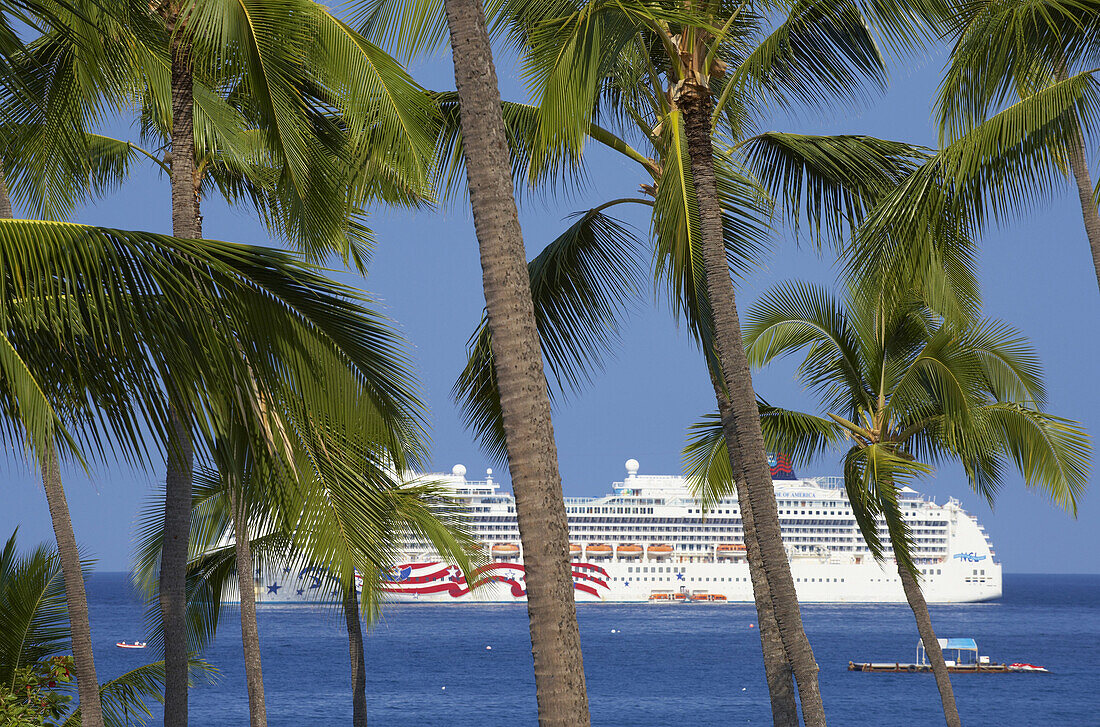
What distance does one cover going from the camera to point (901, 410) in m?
11.0

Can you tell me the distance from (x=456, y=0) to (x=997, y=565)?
9637cm

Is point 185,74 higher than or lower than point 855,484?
higher

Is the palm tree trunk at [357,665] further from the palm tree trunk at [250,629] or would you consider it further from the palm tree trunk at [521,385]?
the palm tree trunk at [521,385]

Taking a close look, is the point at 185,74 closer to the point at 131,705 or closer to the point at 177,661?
the point at 177,661

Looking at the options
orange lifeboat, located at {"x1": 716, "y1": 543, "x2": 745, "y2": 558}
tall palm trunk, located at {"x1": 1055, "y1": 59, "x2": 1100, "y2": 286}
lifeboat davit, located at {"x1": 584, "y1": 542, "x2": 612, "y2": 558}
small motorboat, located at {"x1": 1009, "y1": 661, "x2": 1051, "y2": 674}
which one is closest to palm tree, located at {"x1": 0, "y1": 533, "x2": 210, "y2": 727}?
tall palm trunk, located at {"x1": 1055, "y1": 59, "x2": 1100, "y2": 286}

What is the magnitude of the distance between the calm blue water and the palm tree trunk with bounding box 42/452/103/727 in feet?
89.7

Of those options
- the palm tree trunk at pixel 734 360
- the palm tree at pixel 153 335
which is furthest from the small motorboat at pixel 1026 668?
the palm tree at pixel 153 335

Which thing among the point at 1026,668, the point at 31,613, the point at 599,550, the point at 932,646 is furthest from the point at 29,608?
the point at 599,550

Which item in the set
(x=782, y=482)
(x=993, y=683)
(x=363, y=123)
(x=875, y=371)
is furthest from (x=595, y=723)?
(x=782, y=482)

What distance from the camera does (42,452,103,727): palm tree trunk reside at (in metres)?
6.45

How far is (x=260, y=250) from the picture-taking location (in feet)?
12.0

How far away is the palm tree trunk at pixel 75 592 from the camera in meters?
6.45

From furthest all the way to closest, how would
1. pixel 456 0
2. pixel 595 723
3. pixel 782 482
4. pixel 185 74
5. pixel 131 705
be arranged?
pixel 782 482 → pixel 595 723 → pixel 131 705 → pixel 185 74 → pixel 456 0

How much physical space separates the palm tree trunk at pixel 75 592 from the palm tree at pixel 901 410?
6.53 meters
